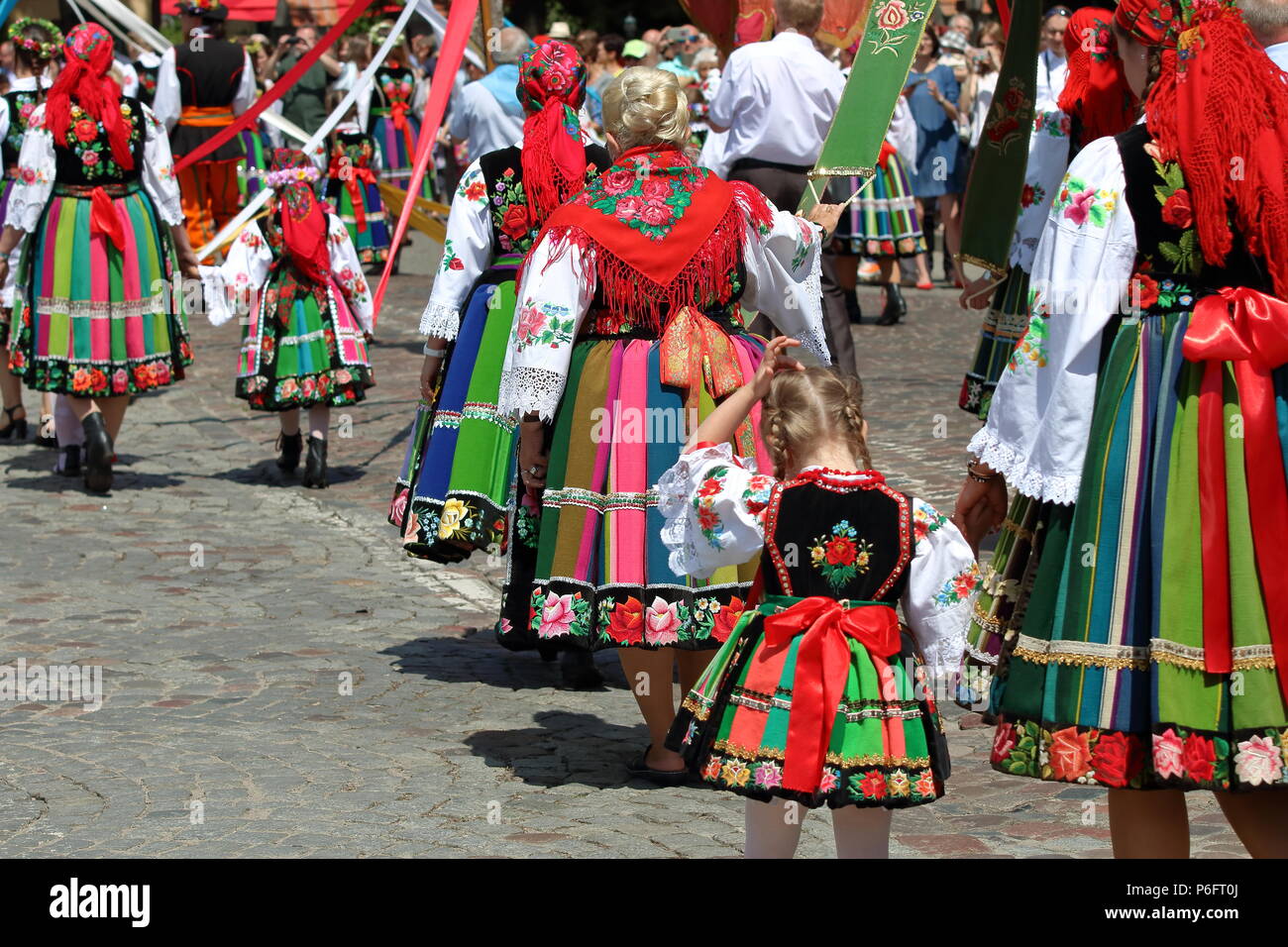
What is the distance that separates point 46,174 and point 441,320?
3908 mm

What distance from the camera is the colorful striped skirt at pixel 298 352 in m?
9.20

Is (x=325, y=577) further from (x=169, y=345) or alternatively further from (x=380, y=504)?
(x=169, y=345)

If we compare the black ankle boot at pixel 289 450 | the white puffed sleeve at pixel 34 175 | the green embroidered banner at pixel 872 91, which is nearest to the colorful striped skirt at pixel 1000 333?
the green embroidered banner at pixel 872 91

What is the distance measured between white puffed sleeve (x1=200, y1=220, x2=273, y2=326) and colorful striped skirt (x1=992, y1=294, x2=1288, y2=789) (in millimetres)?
6270

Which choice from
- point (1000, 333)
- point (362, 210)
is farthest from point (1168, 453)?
point (362, 210)

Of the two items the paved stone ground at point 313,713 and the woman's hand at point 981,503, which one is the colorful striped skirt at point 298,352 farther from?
the woman's hand at point 981,503

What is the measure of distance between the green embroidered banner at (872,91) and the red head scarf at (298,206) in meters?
4.04

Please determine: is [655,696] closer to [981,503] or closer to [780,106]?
[981,503]

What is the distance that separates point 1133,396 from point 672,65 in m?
13.8

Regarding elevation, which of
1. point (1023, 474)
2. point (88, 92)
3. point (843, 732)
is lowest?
point (843, 732)

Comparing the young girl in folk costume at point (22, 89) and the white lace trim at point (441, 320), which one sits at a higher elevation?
the young girl in folk costume at point (22, 89)

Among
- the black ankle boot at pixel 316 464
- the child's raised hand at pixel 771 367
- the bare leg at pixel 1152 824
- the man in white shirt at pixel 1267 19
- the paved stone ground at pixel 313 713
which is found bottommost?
the paved stone ground at pixel 313 713

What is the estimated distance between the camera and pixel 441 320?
595 centimetres
